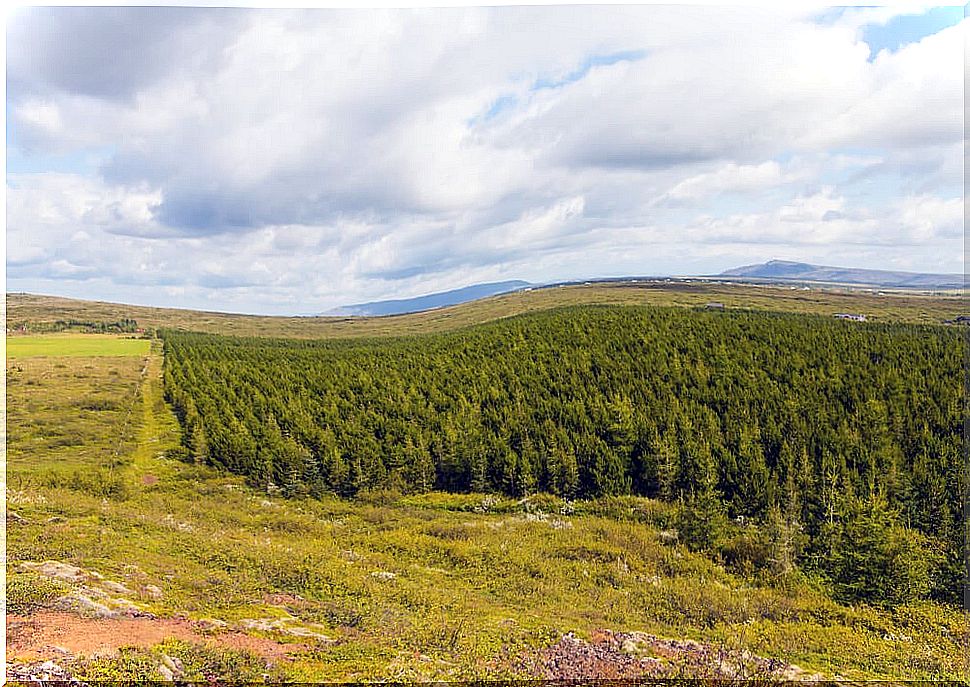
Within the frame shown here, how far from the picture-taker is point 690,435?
24375 mm

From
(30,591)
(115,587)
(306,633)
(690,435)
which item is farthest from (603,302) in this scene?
(30,591)

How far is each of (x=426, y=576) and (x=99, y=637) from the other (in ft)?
22.2

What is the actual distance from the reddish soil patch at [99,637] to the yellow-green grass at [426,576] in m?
0.55

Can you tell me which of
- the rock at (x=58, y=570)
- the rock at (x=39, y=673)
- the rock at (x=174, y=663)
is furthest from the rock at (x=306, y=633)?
the rock at (x=58, y=570)

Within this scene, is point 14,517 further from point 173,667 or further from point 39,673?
point 173,667

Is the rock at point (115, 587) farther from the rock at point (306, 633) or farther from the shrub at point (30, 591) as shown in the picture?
the rock at point (306, 633)

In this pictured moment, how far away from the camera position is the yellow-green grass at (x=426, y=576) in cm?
A: 981

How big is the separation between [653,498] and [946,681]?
13.3 meters

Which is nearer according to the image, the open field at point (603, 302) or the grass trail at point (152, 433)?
the grass trail at point (152, 433)

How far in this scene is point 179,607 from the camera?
9.98 m

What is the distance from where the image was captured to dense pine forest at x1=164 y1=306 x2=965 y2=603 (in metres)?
16.5

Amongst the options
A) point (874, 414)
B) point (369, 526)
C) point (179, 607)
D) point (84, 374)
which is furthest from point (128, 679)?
point (84, 374)

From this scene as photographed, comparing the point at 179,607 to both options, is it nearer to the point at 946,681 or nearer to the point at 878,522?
the point at 946,681

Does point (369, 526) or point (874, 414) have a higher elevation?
point (874, 414)
